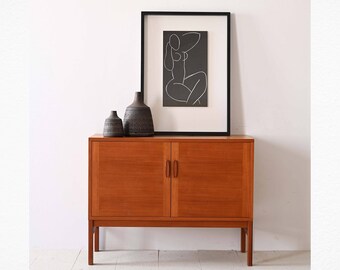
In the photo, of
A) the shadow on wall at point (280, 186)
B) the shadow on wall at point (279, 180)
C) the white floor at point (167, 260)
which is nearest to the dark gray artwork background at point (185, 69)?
the shadow on wall at point (279, 180)

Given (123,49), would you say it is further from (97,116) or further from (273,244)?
(273,244)

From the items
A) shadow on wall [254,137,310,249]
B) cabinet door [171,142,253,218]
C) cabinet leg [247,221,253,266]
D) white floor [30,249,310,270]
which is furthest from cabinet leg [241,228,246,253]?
cabinet door [171,142,253,218]

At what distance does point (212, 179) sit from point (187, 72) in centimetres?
83

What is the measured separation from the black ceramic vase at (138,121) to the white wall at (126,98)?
0.23 metres

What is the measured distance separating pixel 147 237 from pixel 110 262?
0.40 m

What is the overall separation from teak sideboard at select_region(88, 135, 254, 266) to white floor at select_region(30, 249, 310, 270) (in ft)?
1.05

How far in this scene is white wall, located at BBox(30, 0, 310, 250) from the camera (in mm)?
3621

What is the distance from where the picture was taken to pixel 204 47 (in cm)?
361

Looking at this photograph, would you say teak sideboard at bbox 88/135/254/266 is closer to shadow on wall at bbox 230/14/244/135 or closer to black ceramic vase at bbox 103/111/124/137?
black ceramic vase at bbox 103/111/124/137

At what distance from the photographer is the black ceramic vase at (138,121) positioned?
11.0ft

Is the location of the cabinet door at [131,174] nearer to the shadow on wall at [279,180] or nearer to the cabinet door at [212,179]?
the cabinet door at [212,179]

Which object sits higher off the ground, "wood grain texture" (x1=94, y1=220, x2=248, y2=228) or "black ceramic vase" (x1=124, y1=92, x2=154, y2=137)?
"black ceramic vase" (x1=124, y1=92, x2=154, y2=137)

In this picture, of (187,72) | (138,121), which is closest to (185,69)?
(187,72)

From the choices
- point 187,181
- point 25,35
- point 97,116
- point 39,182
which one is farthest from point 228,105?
point 25,35
